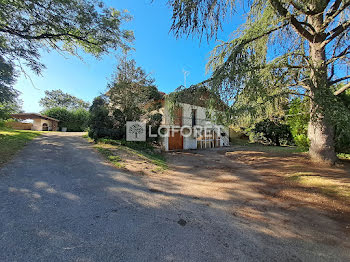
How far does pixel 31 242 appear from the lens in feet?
6.40

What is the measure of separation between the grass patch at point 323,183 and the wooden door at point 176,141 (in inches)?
335

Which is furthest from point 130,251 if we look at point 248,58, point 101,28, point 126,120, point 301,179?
point 101,28

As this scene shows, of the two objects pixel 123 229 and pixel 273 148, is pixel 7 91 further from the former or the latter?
pixel 273 148

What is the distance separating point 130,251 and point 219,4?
4.72 metres

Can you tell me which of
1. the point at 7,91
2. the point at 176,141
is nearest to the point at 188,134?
the point at 176,141

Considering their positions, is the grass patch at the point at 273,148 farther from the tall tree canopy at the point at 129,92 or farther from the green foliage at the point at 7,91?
the green foliage at the point at 7,91

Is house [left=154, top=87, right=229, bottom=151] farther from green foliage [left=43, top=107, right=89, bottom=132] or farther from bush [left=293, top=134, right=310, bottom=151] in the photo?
green foliage [left=43, top=107, right=89, bottom=132]

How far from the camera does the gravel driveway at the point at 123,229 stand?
1896mm

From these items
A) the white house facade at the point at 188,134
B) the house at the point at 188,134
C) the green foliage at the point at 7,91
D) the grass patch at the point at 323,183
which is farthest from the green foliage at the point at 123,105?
the grass patch at the point at 323,183

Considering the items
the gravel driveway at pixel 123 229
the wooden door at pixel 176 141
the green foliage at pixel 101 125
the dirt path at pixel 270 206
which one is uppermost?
the green foliage at pixel 101 125

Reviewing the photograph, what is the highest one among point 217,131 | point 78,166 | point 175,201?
point 217,131

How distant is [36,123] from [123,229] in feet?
91.1

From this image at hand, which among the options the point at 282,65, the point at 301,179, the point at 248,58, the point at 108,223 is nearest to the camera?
the point at 108,223

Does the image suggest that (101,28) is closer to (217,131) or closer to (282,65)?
(282,65)
